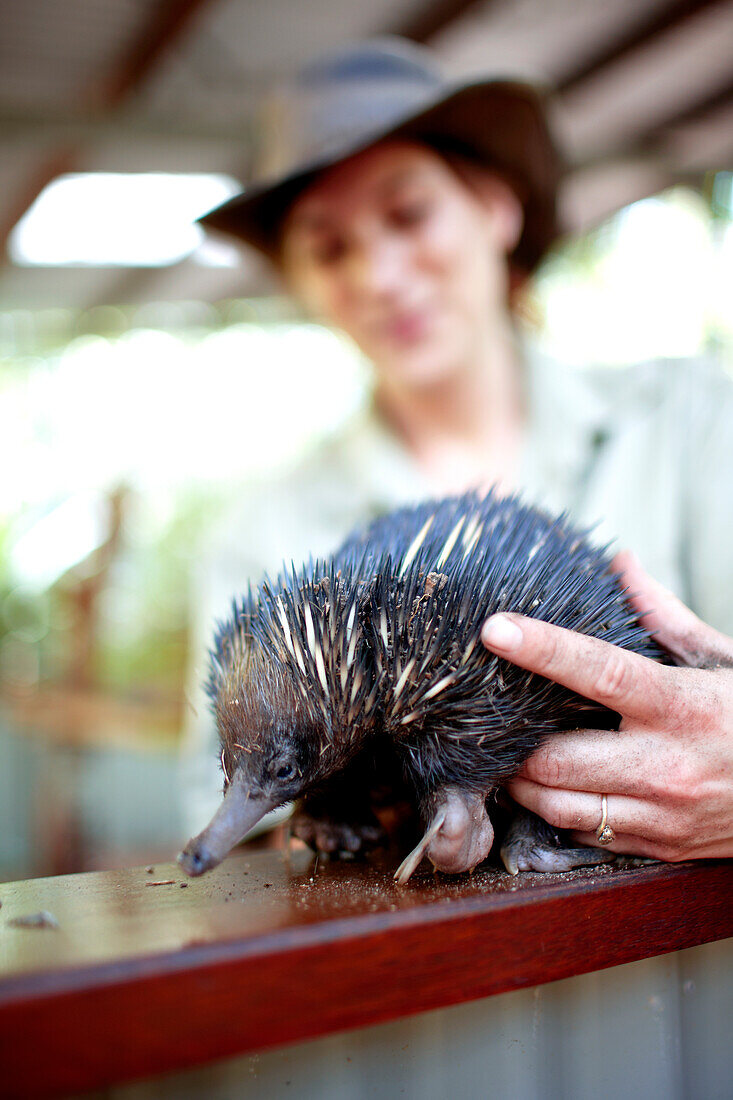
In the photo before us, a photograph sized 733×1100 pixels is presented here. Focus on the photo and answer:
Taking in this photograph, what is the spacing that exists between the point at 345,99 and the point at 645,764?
51.5 inches

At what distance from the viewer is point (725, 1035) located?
2.63 feet

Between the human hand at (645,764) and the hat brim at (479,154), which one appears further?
the hat brim at (479,154)

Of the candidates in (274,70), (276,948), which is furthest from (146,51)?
(276,948)

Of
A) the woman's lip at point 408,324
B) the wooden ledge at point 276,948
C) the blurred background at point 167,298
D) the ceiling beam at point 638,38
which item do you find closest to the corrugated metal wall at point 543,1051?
the wooden ledge at point 276,948

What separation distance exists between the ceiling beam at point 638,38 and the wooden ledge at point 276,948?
1882 mm

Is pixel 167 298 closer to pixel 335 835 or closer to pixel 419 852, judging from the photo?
pixel 335 835

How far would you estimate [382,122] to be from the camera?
1.48 m

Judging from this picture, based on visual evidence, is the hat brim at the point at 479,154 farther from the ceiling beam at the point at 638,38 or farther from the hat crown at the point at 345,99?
the ceiling beam at the point at 638,38

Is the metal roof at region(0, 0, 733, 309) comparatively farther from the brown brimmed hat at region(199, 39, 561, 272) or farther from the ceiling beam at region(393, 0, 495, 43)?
the brown brimmed hat at region(199, 39, 561, 272)

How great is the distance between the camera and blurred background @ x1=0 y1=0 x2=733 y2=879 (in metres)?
2.01

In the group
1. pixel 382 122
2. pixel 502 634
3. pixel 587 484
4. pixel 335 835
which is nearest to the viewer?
pixel 502 634

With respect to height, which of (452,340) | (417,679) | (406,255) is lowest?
(417,679)

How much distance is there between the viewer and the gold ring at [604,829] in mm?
712

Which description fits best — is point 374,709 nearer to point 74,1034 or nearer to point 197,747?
point 74,1034
